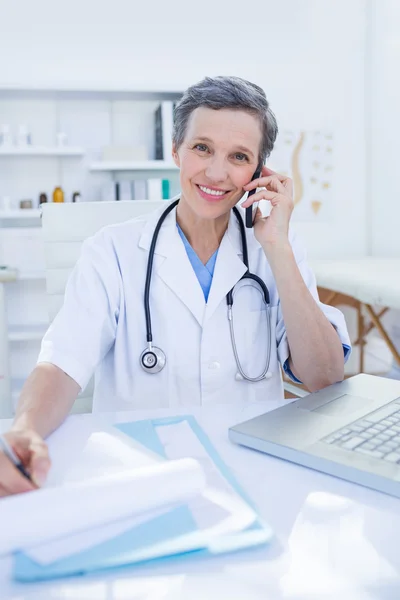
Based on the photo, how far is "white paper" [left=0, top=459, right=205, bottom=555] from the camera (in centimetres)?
48

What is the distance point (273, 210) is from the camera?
1.24m

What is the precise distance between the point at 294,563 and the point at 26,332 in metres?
2.82

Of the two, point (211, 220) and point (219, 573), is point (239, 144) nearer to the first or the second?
point (211, 220)

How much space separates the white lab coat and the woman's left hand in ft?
0.34

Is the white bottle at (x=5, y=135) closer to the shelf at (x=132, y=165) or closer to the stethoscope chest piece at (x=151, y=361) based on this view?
the shelf at (x=132, y=165)

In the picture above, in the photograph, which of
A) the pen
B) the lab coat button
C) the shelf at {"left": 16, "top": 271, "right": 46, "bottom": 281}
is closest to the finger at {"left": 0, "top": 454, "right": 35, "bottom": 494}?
the pen

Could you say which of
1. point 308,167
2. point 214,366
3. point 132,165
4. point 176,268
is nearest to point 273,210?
point 176,268

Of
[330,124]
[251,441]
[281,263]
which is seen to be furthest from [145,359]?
[330,124]

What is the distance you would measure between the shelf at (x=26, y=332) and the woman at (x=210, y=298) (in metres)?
1.86

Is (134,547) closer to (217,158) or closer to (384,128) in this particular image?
(217,158)

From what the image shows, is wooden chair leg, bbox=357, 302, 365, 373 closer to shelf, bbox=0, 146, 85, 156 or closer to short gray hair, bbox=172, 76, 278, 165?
shelf, bbox=0, 146, 85, 156

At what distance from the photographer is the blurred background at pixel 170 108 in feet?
10.5

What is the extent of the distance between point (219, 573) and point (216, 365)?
2.38ft

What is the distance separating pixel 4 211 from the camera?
3090 millimetres
